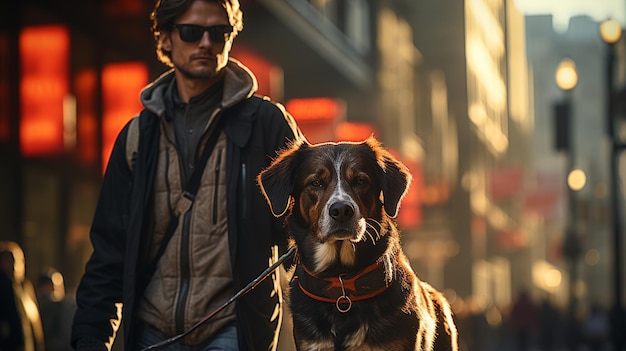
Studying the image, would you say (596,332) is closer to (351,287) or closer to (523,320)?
(523,320)

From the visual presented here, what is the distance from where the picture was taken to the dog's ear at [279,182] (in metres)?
5.38

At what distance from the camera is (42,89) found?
22.0 meters

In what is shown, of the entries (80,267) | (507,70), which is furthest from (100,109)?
(507,70)

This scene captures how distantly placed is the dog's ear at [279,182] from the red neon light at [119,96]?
689 inches

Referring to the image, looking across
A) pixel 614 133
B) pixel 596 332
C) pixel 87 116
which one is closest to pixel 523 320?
pixel 596 332

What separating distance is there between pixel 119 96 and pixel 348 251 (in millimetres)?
18509

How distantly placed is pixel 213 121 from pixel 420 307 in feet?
4.55

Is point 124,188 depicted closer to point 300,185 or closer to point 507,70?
point 300,185

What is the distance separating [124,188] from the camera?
19.9ft

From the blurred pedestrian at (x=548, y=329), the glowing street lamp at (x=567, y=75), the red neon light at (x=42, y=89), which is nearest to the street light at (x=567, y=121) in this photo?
the glowing street lamp at (x=567, y=75)

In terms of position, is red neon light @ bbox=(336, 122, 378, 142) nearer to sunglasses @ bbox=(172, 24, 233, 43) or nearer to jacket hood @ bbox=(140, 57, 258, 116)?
jacket hood @ bbox=(140, 57, 258, 116)

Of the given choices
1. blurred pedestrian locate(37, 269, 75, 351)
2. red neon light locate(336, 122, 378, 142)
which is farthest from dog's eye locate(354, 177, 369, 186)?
red neon light locate(336, 122, 378, 142)

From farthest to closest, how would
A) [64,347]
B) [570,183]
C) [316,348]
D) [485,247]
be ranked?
[485,247], [570,183], [64,347], [316,348]

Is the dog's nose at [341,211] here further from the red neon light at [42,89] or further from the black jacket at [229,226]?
the red neon light at [42,89]
